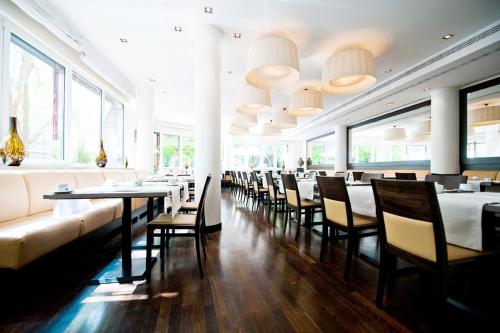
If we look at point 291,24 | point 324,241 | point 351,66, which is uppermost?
point 291,24

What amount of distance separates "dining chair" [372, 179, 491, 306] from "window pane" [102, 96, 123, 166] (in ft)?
19.3

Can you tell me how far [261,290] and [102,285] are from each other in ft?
4.23

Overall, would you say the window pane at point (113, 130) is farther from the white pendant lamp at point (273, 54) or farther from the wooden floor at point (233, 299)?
the white pendant lamp at point (273, 54)

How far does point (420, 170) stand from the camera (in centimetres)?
572

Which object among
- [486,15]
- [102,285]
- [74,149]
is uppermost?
[486,15]

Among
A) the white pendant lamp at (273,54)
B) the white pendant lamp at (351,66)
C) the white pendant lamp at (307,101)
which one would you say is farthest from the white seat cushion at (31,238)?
the white pendant lamp at (307,101)

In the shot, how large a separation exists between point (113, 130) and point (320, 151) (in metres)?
10.1

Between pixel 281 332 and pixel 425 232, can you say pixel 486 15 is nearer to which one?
pixel 425 232

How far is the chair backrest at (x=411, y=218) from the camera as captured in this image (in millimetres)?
1088

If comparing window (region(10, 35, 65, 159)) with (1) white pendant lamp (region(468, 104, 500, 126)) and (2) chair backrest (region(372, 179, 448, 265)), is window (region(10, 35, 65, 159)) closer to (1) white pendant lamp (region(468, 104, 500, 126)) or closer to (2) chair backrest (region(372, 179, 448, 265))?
(2) chair backrest (region(372, 179, 448, 265))

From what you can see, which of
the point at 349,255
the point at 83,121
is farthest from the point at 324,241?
the point at 83,121

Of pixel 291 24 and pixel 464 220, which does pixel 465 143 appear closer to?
pixel 291 24

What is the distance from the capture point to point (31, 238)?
1471 millimetres

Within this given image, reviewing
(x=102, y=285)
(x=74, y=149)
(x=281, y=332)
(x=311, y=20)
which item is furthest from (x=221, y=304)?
(x=74, y=149)
